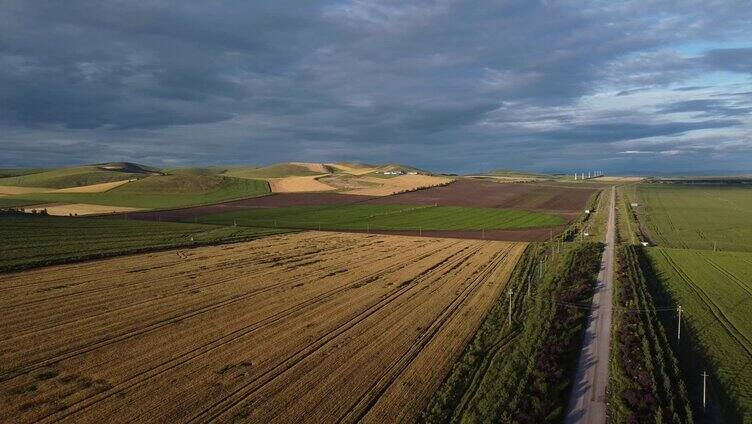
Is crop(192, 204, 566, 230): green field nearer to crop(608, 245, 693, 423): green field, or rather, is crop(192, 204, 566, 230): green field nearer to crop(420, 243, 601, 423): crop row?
crop(420, 243, 601, 423): crop row

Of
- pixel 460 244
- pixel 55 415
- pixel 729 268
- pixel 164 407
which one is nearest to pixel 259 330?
pixel 164 407

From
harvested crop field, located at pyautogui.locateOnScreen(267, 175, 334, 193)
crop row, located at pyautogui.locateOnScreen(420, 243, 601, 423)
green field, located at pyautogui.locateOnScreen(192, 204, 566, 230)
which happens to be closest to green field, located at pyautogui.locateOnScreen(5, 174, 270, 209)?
harvested crop field, located at pyautogui.locateOnScreen(267, 175, 334, 193)

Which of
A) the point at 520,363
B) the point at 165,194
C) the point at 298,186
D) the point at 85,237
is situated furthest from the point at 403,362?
the point at 298,186

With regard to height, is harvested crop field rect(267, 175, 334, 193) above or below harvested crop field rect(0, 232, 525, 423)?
above

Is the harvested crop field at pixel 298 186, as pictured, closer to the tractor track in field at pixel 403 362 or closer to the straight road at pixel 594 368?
the tractor track in field at pixel 403 362

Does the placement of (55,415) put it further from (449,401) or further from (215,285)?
(215,285)

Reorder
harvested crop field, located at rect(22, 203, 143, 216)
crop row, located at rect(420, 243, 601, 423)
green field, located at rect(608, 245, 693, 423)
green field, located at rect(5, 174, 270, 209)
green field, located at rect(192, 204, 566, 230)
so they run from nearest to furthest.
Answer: crop row, located at rect(420, 243, 601, 423), green field, located at rect(608, 245, 693, 423), green field, located at rect(192, 204, 566, 230), harvested crop field, located at rect(22, 203, 143, 216), green field, located at rect(5, 174, 270, 209)

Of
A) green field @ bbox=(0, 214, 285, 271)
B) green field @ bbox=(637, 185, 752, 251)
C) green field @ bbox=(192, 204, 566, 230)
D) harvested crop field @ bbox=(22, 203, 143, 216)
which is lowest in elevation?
green field @ bbox=(637, 185, 752, 251)
